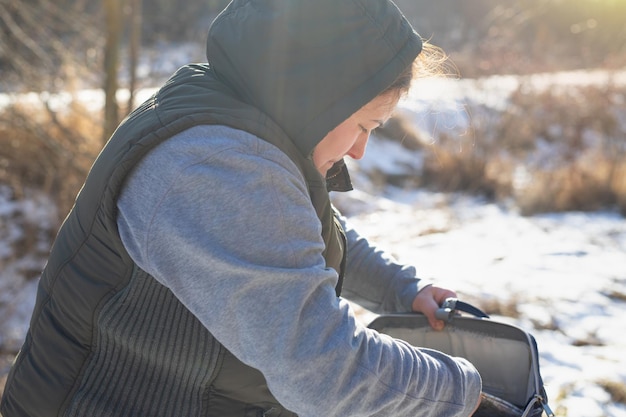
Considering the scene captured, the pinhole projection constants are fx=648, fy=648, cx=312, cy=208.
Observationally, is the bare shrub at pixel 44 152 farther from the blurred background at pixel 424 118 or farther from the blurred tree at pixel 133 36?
the blurred tree at pixel 133 36

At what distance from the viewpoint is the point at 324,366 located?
104 centimetres

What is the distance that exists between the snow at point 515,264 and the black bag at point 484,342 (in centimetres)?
51

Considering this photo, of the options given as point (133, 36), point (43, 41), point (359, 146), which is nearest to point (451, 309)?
point (359, 146)

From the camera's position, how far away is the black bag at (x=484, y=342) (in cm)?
169

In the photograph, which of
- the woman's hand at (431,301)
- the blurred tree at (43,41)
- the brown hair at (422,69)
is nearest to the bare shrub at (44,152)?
the blurred tree at (43,41)

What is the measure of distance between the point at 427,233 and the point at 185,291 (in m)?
4.11

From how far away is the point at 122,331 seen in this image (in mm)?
1181

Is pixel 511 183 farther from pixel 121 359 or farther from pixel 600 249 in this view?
pixel 121 359

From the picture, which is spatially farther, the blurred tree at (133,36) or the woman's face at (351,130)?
the blurred tree at (133,36)

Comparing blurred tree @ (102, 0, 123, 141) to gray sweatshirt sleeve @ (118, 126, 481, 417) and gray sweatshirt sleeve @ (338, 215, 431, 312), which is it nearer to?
gray sweatshirt sleeve @ (338, 215, 431, 312)

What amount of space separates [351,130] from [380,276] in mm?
679

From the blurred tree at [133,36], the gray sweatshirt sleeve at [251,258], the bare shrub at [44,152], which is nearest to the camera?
the gray sweatshirt sleeve at [251,258]

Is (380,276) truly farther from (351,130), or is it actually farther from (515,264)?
(515,264)

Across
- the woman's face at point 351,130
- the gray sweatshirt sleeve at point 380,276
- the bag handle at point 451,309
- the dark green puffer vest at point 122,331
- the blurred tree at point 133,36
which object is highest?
the blurred tree at point 133,36
